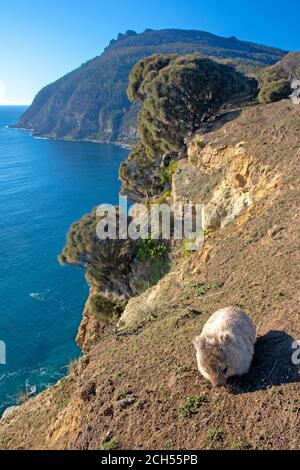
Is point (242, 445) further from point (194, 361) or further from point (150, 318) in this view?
point (150, 318)

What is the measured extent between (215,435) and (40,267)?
4373 cm

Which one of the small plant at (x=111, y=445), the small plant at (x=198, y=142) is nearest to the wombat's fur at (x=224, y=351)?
the small plant at (x=111, y=445)

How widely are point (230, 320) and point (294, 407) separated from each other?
221cm

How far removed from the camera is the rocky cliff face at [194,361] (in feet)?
27.1

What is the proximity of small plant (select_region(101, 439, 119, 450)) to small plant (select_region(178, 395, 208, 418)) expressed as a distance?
4.86 ft

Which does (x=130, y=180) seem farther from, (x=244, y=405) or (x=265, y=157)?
(x=244, y=405)

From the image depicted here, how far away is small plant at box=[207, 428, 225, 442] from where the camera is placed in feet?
25.9

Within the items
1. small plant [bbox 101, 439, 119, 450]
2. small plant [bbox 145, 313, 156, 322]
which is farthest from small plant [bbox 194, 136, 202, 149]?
small plant [bbox 101, 439, 119, 450]

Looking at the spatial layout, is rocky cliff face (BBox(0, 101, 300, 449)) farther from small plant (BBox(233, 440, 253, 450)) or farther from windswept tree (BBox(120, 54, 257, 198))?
windswept tree (BBox(120, 54, 257, 198))

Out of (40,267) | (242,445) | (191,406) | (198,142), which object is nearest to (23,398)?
(191,406)

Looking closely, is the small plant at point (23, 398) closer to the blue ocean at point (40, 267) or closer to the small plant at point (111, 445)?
the blue ocean at point (40, 267)

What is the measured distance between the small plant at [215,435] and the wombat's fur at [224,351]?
3.48 ft

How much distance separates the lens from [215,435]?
26.1 ft

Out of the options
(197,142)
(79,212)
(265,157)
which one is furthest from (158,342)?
(79,212)
